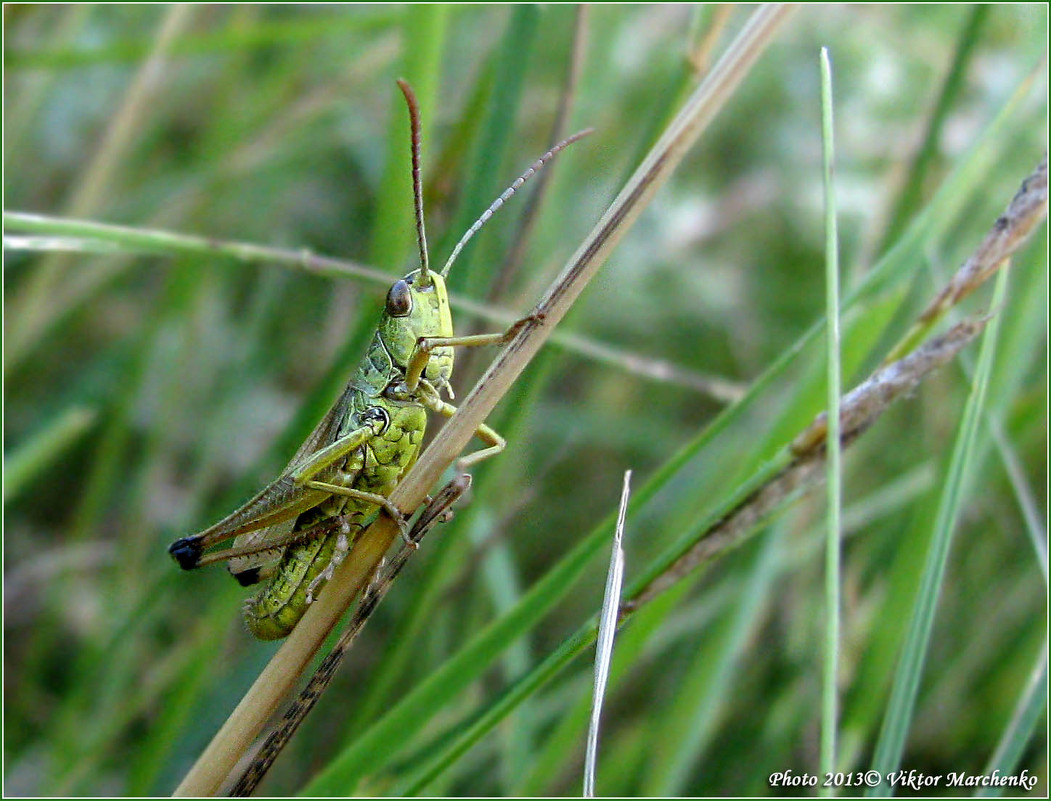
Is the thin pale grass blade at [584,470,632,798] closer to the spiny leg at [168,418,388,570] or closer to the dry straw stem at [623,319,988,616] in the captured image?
the dry straw stem at [623,319,988,616]

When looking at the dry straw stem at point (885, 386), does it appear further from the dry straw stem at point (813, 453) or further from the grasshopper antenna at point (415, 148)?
the grasshopper antenna at point (415, 148)

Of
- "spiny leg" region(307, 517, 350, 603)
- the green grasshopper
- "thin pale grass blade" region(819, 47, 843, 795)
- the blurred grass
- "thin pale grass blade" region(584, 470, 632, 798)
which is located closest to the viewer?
"thin pale grass blade" region(819, 47, 843, 795)

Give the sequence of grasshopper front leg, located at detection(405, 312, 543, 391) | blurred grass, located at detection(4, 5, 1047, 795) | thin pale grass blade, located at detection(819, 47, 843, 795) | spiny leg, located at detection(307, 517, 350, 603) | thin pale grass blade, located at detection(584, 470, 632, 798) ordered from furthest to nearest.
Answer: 1. blurred grass, located at detection(4, 5, 1047, 795)
2. spiny leg, located at detection(307, 517, 350, 603)
3. grasshopper front leg, located at detection(405, 312, 543, 391)
4. thin pale grass blade, located at detection(584, 470, 632, 798)
5. thin pale grass blade, located at detection(819, 47, 843, 795)

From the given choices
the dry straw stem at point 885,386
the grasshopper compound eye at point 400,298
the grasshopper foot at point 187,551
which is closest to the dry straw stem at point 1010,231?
the dry straw stem at point 885,386

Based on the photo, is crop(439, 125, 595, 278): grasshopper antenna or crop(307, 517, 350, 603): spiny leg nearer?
crop(439, 125, 595, 278): grasshopper antenna

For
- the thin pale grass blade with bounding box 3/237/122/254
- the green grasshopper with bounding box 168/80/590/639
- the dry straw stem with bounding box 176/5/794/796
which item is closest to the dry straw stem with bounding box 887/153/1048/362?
the dry straw stem with bounding box 176/5/794/796

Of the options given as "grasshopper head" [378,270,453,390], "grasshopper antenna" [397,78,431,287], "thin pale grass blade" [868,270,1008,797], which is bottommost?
"thin pale grass blade" [868,270,1008,797]

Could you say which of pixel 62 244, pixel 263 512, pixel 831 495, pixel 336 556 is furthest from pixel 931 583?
pixel 62 244

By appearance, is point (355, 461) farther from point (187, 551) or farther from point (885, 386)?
point (885, 386)

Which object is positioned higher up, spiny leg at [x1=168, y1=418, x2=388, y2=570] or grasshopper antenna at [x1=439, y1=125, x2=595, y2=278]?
grasshopper antenna at [x1=439, y1=125, x2=595, y2=278]
